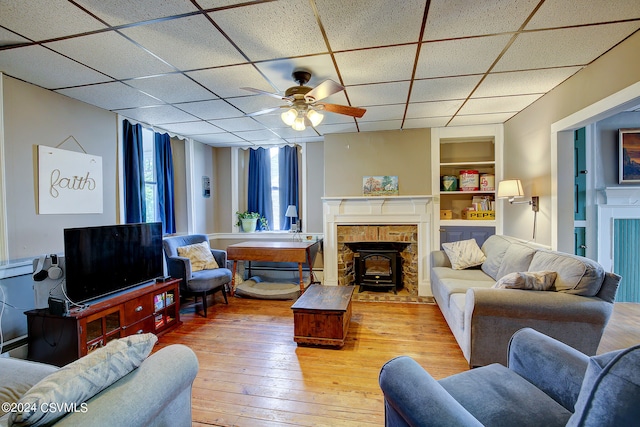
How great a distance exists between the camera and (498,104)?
10.5 ft

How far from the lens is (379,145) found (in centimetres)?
433

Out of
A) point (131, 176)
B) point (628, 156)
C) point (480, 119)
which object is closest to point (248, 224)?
point (131, 176)

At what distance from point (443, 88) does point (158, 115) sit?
3271 mm

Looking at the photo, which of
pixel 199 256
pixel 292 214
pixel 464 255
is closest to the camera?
pixel 464 255

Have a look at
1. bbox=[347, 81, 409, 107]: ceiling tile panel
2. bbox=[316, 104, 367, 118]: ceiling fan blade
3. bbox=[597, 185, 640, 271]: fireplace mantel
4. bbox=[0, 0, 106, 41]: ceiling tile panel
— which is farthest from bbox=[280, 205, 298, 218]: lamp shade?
bbox=[597, 185, 640, 271]: fireplace mantel

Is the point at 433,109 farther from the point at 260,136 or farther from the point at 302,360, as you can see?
the point at 302,360

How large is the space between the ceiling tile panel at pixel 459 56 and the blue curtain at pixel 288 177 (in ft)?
9.71

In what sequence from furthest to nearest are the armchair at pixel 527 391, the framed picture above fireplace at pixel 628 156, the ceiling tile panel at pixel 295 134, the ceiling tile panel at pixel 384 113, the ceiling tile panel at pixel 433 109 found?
the ceiling tile panel at pixel 295 134 → the framed picture above fireplace at pixel 628 156 → the ceiling tile panel at pixel 384 113 → the ceiling tile panel at pixel 433 109 → the armchair at pixel 527 391

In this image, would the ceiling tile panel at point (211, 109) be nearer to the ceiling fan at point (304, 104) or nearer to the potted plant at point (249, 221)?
the ceiling fan at point (304, 104)

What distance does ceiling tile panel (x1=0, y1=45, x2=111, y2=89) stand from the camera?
6.75 ft

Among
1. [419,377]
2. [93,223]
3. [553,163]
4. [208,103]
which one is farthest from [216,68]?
[553,163]

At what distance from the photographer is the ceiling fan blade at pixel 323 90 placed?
2027mm

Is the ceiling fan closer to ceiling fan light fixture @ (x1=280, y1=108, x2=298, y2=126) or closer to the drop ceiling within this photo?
ceiling fan light fixture @ (x1=280, y1=108, x2=298, y2=126)

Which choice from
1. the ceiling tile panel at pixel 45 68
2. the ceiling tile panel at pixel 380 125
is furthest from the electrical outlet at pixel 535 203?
the ceiling tile panel at pixel 45 68
